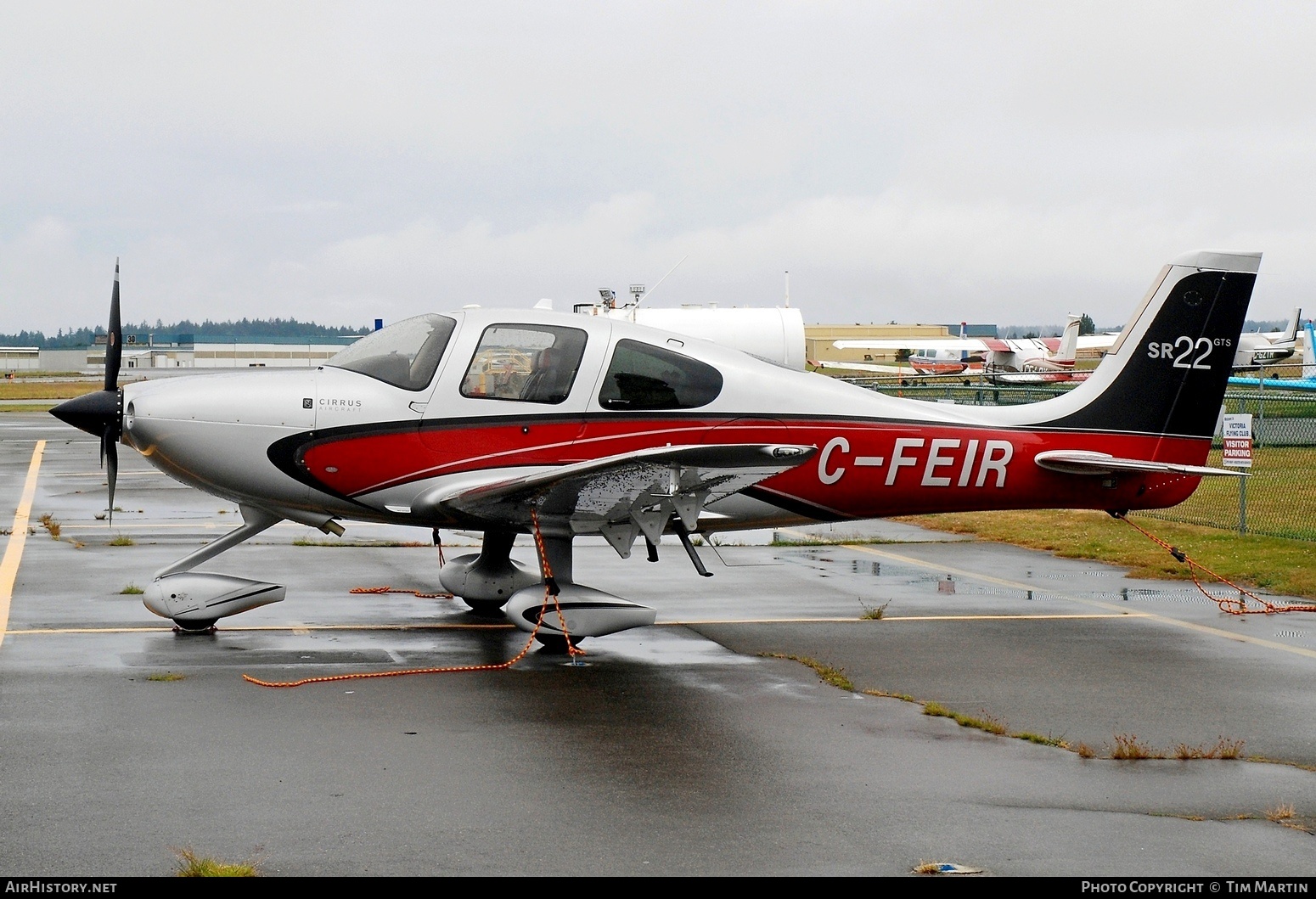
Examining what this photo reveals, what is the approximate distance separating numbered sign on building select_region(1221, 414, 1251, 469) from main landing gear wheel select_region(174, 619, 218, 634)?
33.3 ft

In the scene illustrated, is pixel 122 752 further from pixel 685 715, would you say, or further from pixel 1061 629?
pixel 1061 629

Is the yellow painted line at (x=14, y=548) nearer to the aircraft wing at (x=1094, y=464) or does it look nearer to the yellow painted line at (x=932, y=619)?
the yellow painted line at (x=932, y=619)

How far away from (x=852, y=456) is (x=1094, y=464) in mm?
2140

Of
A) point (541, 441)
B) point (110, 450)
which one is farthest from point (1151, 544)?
point (110, 450)

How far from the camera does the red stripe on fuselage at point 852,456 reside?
9.51 metres

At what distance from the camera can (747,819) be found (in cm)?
566

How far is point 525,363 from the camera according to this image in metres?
9.65

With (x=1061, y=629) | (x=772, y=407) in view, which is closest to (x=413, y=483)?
(x=772, y=407)

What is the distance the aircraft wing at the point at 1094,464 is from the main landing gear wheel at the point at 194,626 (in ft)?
22.2

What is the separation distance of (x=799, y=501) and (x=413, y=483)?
3067 millimetres

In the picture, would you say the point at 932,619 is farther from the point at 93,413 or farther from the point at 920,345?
the point at 920,345

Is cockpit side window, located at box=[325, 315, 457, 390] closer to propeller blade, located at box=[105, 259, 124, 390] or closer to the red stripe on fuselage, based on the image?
the red stripe on fuselage

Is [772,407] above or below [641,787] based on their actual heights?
above

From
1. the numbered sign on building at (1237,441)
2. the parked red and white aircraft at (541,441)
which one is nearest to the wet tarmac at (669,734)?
A: the parked red and white aircraft at (541,441)
